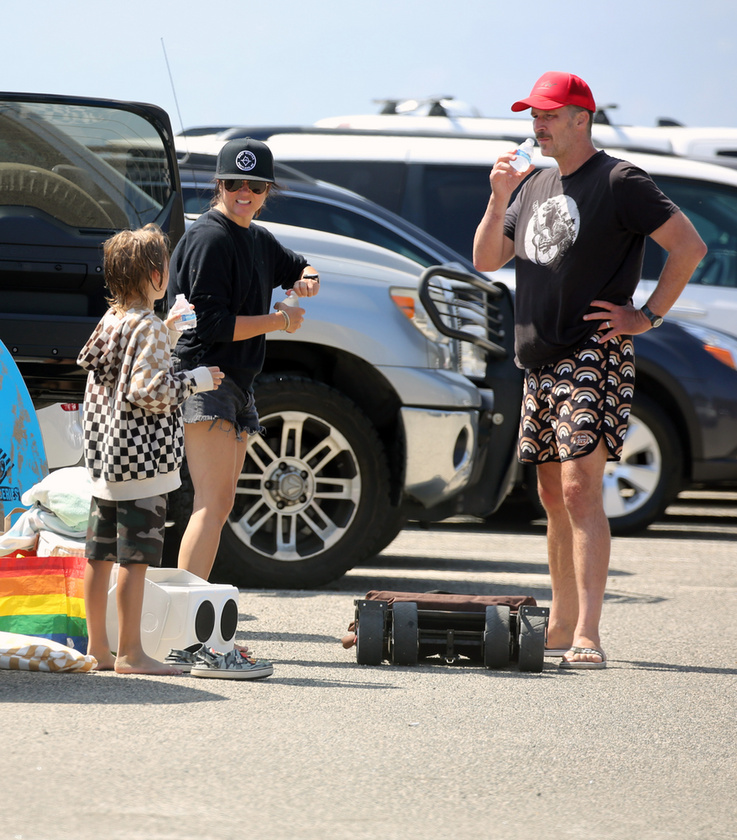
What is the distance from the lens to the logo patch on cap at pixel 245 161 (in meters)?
4.59

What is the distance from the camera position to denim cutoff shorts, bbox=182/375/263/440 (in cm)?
457

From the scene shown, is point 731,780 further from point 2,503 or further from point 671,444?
point 671,444

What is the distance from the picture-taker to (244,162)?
181 inches

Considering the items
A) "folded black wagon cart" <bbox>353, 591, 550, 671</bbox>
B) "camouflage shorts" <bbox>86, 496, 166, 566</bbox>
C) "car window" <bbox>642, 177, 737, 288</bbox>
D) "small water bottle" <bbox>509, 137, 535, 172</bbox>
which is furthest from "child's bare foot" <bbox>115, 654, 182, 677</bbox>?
"car window" <bbox>642, 177, 737, 288</bbox>

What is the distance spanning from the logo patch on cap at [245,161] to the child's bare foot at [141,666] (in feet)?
5.06

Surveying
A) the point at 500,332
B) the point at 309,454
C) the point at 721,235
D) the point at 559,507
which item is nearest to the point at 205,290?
the point at 559,507

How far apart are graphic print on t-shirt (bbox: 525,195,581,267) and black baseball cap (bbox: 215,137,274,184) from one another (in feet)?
3.02

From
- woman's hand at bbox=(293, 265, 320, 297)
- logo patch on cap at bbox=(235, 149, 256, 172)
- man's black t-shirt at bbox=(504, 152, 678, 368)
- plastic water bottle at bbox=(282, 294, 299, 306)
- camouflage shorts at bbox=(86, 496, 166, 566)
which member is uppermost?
logo patch on cap at bbox=(235, 149, 256, 172)

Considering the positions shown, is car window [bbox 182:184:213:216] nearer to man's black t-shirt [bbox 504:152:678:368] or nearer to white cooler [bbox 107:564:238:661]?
man's black t-shirt [bbox 504:152:678:368]

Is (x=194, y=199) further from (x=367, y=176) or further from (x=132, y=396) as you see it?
(x=132, y=396)

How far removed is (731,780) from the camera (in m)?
3.33

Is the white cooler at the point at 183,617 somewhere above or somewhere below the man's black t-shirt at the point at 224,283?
below

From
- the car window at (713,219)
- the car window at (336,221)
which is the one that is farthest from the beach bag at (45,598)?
the car window at (713,219)

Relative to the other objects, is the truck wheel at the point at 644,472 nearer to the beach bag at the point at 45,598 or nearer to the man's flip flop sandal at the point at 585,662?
the man's flip flop sandal at the point at 585,662
